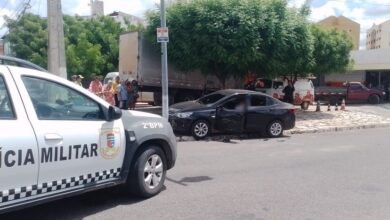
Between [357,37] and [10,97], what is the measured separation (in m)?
93.0

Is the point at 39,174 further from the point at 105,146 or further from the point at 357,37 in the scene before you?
the point at 357,37

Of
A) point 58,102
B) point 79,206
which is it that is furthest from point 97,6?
point 58,102

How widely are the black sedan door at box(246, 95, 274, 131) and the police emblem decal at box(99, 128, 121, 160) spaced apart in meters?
8.98

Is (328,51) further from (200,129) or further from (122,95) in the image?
(200,129)

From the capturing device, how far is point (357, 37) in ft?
298

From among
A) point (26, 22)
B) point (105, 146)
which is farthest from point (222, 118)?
point (26, 22)

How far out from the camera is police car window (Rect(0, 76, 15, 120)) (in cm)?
457

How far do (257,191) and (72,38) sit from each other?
33.5 meters

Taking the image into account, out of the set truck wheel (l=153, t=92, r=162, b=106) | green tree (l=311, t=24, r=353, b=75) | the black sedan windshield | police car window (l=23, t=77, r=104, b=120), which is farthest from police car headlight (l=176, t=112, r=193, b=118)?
green tree (l=311, t=24, r=353, b=75)

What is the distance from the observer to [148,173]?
21.1 feet

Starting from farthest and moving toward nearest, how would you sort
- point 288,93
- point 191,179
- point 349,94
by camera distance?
point 349,94 → point 288,93 → point 191,179

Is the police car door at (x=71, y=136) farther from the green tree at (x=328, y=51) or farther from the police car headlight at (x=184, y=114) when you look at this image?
the green tree at (x=328, y=51)

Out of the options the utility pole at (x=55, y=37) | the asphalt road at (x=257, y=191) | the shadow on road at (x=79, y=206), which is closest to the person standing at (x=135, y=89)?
the utility pole at (x=55, y=37)

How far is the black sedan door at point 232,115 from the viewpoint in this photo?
45.9 feet
